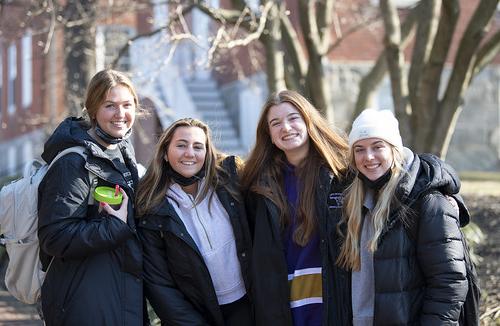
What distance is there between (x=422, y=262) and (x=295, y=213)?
0.88 m

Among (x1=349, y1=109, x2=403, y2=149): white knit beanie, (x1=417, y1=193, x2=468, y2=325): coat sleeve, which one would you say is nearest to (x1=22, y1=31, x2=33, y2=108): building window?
(x1=349, y1=109, x2=403, y2=149): white knit beanie

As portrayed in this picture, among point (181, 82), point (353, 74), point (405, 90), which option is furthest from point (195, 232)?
point (181, 82)

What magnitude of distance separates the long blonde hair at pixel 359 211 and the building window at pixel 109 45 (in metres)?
5.35

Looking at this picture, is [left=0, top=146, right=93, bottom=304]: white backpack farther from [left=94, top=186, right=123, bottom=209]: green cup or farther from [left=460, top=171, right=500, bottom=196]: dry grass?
[left=460, top=171, right=500, bottom=196]: dry grass

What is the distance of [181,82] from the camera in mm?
18922

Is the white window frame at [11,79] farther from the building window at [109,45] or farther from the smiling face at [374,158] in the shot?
the smiling face at [374,158]

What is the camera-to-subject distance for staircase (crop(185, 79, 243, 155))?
17.9 metres

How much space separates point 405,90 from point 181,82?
10.3 metres

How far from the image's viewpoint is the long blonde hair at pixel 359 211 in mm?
4137

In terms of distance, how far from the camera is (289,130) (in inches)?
183

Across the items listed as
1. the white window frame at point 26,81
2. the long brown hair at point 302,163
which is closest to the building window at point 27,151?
the white window frame at point 26,81

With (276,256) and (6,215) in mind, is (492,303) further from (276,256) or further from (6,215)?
(6,215)

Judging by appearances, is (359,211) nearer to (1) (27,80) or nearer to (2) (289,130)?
(2) (289,130)

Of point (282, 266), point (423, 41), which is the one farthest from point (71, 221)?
point (423, 41)
